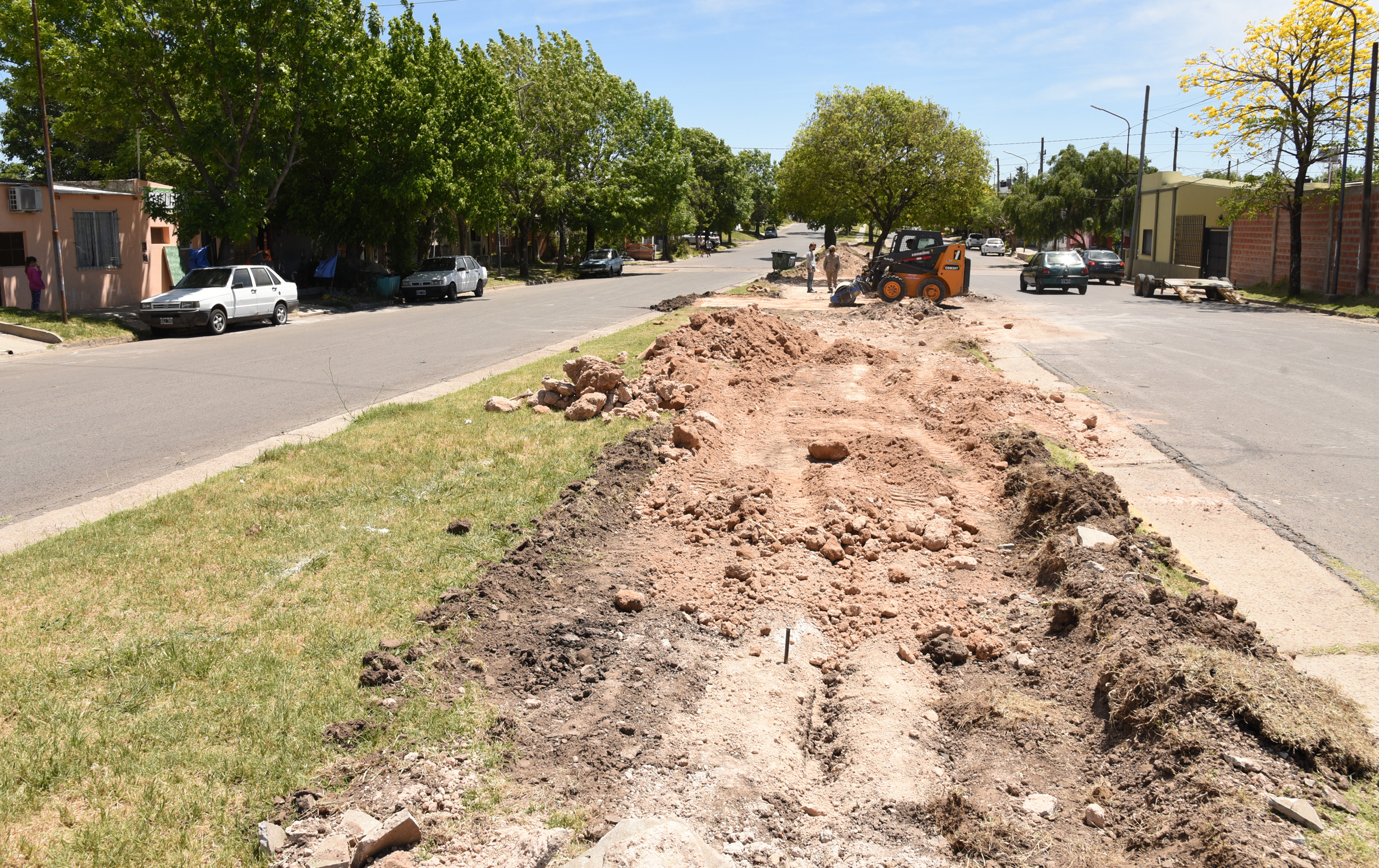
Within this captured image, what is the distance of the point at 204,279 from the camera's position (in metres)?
24.8

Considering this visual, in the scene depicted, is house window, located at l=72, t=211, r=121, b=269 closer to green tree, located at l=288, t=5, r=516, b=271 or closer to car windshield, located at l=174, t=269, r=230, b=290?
car windshield, located at l=174, t=269, r=230, b=290

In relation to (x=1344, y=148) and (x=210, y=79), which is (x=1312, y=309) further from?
(x=210, y=79)

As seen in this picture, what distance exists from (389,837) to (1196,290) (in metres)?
36.9

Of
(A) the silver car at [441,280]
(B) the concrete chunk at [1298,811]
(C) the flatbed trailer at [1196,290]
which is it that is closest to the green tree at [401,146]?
(A) the silver car at [441,280]

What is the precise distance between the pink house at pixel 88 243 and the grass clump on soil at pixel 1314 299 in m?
35.2

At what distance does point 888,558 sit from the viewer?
7125 millimetres

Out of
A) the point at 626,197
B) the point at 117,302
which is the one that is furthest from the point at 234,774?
the point at 626,197

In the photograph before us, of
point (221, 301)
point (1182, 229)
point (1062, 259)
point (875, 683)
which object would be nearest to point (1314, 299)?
point (1062, 259)

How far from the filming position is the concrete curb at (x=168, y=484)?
744 cm

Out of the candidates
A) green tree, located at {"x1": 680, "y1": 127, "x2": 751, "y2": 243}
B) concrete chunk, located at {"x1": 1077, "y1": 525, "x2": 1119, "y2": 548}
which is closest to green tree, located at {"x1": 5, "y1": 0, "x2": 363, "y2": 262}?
concrete chunk, located at {"x1": 1077, "y1": 525, "x2": 1119, "y2": 548}

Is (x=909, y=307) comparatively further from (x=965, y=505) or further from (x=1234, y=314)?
(x=965, y=505)

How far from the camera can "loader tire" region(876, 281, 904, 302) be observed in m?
29.1

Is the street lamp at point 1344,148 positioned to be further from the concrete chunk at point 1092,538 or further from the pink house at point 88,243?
the pink house at point 88,243

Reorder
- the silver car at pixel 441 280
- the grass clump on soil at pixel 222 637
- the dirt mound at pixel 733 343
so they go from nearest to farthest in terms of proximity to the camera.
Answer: the grass clump on soil at pixel 222 637 → the dirt mound at pixel 733 343 → the silver car at pixel 441 280
